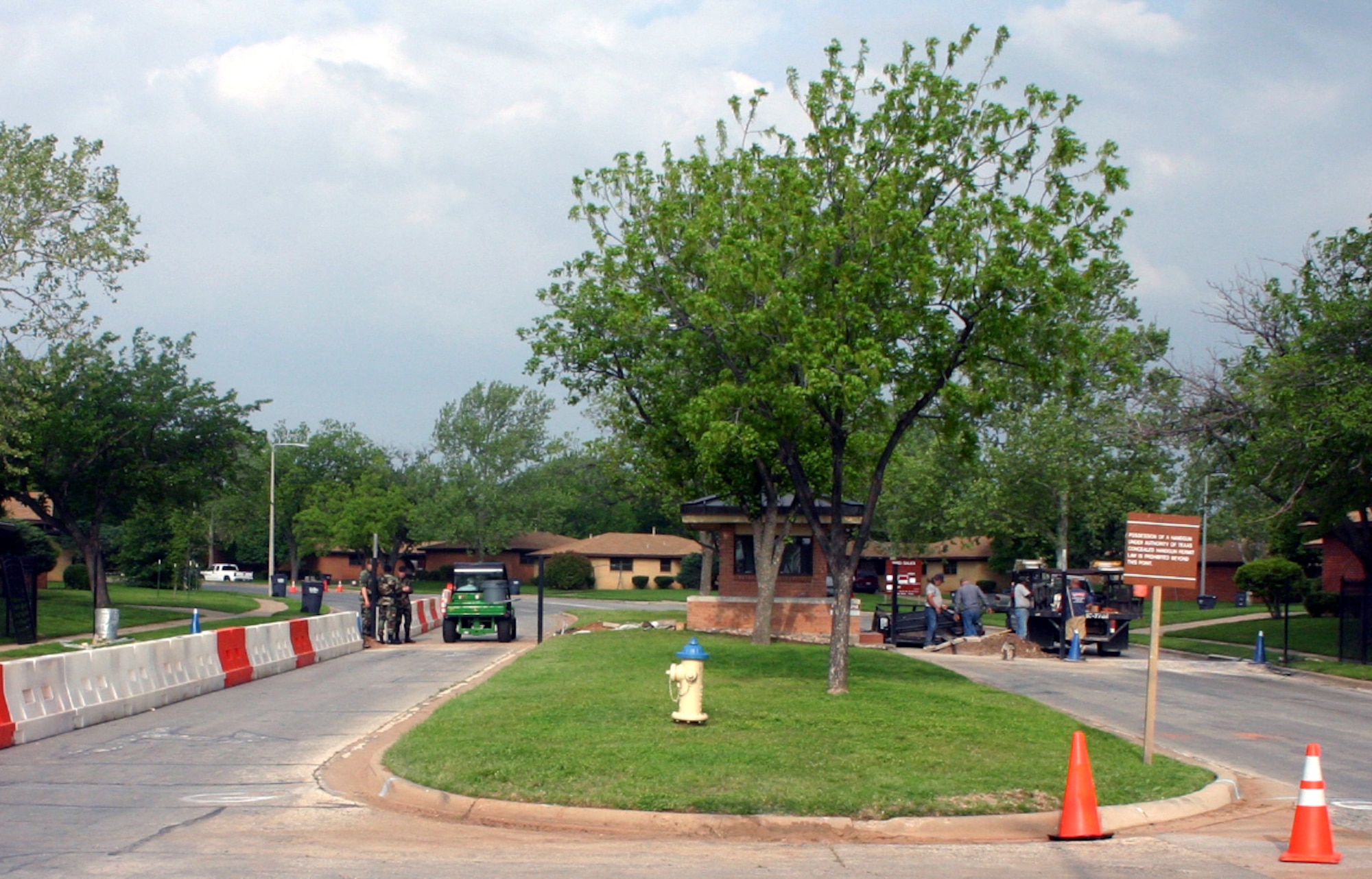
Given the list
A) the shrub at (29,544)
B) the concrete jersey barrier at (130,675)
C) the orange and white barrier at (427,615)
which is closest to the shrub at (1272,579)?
the orange and white barrier at (427,615)

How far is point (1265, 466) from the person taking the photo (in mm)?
28828

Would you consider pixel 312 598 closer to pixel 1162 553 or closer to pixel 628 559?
pixel 1162 553

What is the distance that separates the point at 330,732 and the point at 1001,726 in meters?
7.30

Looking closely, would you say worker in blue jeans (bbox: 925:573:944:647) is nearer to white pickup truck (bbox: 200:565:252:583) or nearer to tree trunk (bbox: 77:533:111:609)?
tree trunk (bbox: 77:533:111:609)

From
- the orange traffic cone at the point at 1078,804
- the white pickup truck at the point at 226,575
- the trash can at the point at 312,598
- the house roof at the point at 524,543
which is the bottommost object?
the white pickup truck at the point at 226,575

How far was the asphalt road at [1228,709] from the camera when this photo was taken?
13352 millimetres

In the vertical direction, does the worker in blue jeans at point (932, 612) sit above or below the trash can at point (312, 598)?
above

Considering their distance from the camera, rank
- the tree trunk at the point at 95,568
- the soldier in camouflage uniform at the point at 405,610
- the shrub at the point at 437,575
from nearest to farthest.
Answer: the soldier in camouflage uniform at the point at 405,610 < the tree trunk at the point at 95,568 < the shrub at the point at 437,575

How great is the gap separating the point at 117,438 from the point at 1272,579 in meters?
39.0

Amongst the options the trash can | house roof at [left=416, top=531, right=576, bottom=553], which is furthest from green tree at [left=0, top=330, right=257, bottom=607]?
house roof at [left=416, top=531, right=576, bottom=553]

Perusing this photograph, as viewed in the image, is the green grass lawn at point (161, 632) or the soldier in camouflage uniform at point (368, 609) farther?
the soldier in camouflage uniform at point (368, 609)

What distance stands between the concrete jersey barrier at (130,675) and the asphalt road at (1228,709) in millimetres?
11981

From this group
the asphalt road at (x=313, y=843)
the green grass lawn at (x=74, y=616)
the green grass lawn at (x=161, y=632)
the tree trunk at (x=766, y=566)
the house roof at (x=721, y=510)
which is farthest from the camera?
the green grass lawn at (x=74, y=616)

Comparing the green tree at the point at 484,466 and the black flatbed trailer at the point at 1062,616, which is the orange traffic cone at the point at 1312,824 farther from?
the green tree at the point at 484,466
